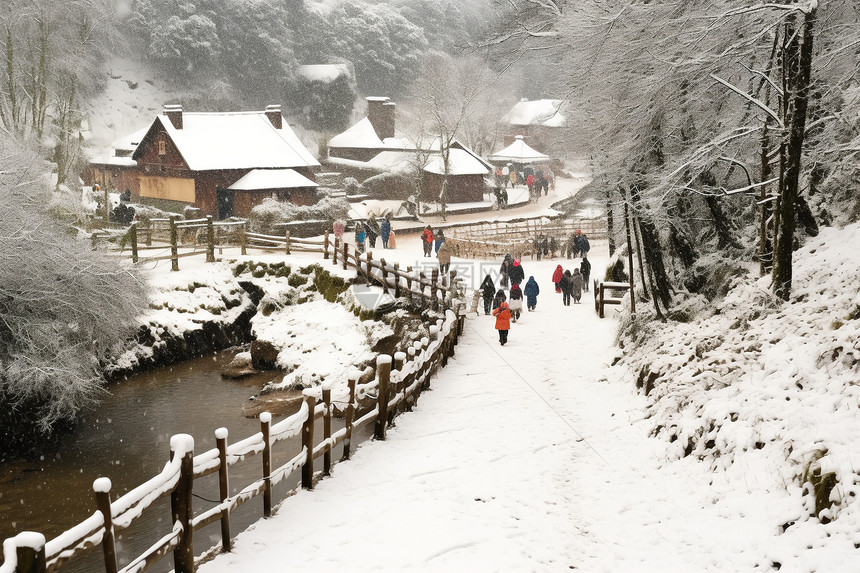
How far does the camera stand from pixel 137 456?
46.1 ft

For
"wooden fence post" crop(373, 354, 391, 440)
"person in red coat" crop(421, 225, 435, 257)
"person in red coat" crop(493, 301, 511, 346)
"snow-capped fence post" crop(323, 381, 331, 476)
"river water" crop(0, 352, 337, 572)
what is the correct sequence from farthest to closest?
"person in red coat" crop(421, 225, 435, 257) → "person in red coat" crop(493, 301, 511, 346) → "river water" crop(0, 352, 337, 572) → "wooden fence post" crop(373, 354, 391, 440) → "snow-capped fence post" crop(323, 381, 331, 476)

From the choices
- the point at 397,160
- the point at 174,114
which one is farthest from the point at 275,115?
the point at 397,160

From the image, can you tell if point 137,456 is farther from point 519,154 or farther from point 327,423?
point 519,154

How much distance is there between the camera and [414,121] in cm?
5459

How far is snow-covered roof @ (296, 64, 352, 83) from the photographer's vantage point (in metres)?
58.4

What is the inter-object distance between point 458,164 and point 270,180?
15.9 metres

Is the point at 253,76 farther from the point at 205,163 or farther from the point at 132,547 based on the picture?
the point at 132,547

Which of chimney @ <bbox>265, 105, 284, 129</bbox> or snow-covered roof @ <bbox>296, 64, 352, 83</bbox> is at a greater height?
snow-covered roof @ <bbox>296, 64, 352, 83</bbox>

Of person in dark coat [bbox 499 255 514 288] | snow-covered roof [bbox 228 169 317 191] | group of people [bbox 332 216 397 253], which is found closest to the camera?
person in dark coat [bbox 499 255 514 288]

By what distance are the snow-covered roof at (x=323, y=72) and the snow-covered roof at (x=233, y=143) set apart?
2106 cm

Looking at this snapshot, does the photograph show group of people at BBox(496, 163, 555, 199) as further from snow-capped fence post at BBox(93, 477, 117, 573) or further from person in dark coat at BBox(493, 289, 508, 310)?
snow-capped fence post at BBox(93, 477, 117, 573)

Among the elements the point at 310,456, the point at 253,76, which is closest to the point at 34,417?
the point at 310,456

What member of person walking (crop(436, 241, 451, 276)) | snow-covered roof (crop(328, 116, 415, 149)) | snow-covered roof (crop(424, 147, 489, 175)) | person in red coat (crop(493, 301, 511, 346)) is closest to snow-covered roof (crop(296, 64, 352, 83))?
snow-covered roof (crop(328, 116, 415, 149))

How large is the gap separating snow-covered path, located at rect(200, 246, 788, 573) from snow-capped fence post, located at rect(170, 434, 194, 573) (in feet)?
0.95
